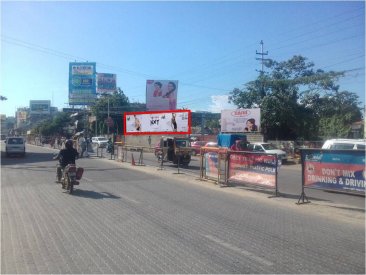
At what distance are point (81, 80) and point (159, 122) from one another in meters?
29.9

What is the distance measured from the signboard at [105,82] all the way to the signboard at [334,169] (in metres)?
60.2

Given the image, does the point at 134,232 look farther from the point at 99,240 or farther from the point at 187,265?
the point at 187,265

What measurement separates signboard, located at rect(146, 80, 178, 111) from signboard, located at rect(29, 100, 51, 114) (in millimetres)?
94919

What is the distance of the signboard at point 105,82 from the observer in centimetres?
6925

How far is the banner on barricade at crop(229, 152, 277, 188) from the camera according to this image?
1354 centimetres

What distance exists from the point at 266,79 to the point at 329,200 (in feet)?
121

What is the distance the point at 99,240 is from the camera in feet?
23.9

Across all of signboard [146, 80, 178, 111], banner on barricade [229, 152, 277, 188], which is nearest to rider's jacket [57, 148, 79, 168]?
banner on barricade [229, 152, 277, 188]

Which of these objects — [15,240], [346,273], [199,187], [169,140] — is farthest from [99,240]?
[169,140]

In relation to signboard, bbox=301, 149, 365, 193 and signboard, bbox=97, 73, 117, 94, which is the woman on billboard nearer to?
signboard, bbox=97, 73, 117, 94

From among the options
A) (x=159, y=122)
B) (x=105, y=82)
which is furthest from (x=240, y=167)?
(x=105, y=82)

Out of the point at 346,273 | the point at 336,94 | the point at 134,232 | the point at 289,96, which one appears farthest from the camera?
the point at 336,94

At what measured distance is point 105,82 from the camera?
6950 cm

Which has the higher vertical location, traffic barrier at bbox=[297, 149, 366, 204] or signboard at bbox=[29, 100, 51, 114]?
signboard at bbox=[29, 100, 51, 114]
